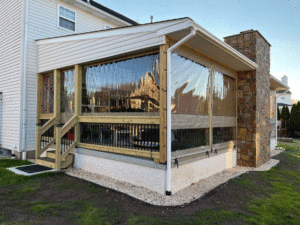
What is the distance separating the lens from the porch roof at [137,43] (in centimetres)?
369

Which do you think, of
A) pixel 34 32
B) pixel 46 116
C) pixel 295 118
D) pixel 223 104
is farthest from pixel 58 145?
pixel 295 118

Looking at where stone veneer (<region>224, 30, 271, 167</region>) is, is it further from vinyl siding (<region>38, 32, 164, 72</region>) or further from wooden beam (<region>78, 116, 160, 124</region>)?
vinyl siding (<region>38, 32, 164, 72</region>)

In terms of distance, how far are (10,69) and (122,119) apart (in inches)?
207

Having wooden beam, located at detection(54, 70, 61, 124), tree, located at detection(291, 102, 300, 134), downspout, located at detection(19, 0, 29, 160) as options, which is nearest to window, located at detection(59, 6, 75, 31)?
downspout, located at detection(19, 0, 29, 160)

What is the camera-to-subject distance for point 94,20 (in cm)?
922

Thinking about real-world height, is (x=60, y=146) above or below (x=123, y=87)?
below

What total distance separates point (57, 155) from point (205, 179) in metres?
3.56

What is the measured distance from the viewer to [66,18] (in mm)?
8117

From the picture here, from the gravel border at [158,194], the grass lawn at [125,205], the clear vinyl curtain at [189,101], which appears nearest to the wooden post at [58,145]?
the gravel border at [158,194]

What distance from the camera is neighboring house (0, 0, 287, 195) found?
155 inches

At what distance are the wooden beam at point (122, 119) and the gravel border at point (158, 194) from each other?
125 cm

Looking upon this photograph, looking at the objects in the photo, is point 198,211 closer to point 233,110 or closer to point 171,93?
point 171,93

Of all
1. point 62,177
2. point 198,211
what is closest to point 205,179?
point 198,211

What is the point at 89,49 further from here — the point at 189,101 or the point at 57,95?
the point at 189,101
